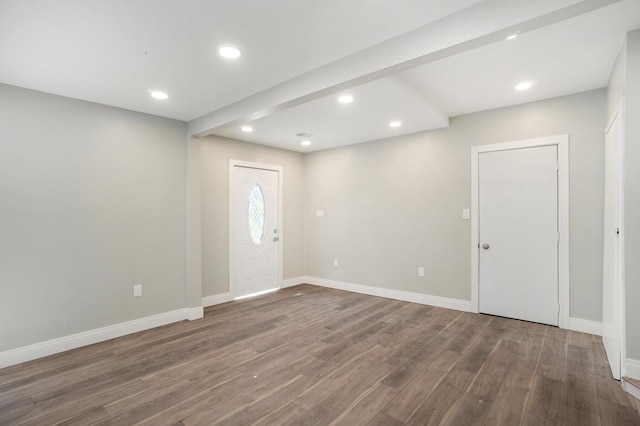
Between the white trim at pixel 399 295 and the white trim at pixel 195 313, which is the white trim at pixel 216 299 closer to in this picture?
the white trim at pixel 195 313

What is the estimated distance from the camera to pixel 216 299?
4.68 m

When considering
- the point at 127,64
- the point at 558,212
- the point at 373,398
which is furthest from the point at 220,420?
the point at 558,212

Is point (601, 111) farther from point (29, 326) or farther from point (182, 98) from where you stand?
point (29, 326)

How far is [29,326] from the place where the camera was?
9.59 ft

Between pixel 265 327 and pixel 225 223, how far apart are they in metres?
1.86

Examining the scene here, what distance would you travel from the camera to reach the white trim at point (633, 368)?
2.22m

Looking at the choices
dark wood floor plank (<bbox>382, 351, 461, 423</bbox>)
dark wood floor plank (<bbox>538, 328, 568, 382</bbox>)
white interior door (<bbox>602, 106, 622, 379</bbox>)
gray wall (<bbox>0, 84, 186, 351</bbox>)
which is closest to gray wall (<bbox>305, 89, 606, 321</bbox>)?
white interior door (<bbox>602, 106, 622, 379</bbox>)

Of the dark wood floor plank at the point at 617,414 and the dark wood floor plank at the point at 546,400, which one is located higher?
the dark wood floor plank at the point at 617,414

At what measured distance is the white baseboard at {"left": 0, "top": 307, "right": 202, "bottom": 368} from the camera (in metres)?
2.85

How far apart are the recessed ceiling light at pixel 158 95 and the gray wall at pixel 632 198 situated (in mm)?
3943

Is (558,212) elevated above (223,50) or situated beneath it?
situated beneath

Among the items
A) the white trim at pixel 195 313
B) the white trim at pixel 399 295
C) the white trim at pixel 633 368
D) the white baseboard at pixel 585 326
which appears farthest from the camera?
the white trim at pixel 399 295

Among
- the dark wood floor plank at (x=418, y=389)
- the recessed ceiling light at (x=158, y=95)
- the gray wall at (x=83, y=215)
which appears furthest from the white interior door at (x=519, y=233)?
the gray wall at (x=83, y=215)

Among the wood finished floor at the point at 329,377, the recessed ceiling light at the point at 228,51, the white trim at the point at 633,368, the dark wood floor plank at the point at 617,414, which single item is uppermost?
the recessed ceiling light at the point at 228,51
